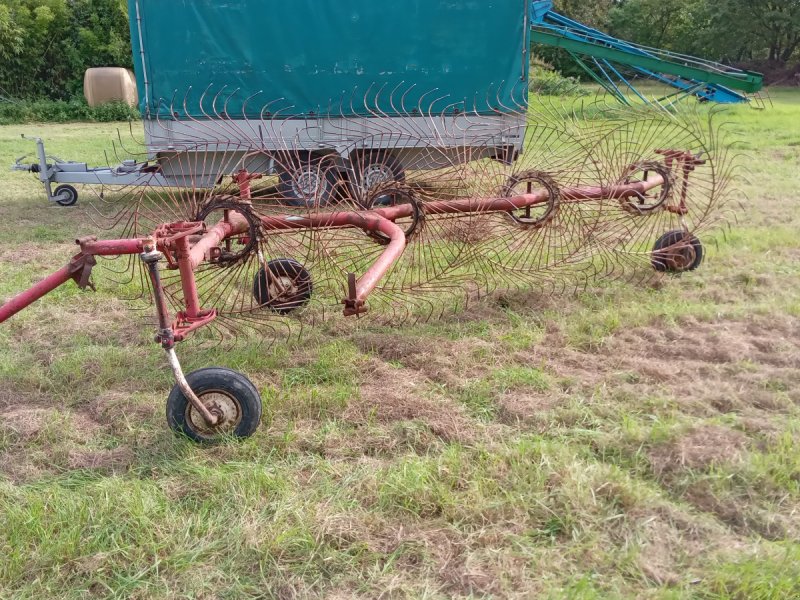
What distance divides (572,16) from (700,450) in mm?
33556

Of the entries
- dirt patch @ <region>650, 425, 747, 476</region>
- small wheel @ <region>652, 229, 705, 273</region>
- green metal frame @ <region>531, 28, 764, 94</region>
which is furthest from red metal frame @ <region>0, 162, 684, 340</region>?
green metal frame @ <region>531, 28, 764, 94</region>

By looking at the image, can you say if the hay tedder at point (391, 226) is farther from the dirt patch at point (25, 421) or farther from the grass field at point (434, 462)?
the dirt patch at point (25, 421)

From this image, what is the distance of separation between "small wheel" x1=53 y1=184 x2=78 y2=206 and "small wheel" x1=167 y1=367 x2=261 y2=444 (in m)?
6.56

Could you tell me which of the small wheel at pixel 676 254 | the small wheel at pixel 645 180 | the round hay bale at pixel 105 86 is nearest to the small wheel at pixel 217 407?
the small wheel at pixel 645 180

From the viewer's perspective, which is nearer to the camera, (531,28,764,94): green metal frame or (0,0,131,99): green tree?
(531,28,764,94): green metal frame

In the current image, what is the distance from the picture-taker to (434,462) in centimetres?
255

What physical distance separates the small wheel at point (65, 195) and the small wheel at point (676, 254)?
693 cm

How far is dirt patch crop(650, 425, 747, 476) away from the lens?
97.9 inches

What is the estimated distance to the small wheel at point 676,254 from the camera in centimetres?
474

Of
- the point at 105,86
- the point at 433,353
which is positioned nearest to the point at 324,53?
the point at 433,353

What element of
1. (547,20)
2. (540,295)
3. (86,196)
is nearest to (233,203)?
(540,295)

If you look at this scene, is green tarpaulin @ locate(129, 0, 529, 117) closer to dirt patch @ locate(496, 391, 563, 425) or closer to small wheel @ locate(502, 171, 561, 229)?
small wheel @ locate(502, 171, 561, 229)

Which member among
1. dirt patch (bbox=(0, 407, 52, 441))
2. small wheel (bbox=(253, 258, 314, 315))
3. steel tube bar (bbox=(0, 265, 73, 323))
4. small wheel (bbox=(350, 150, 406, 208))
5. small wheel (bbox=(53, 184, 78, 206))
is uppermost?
small wheel (bbox=(350, 150, 406, 208))

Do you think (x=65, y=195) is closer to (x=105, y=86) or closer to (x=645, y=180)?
(x=645, y=180)
